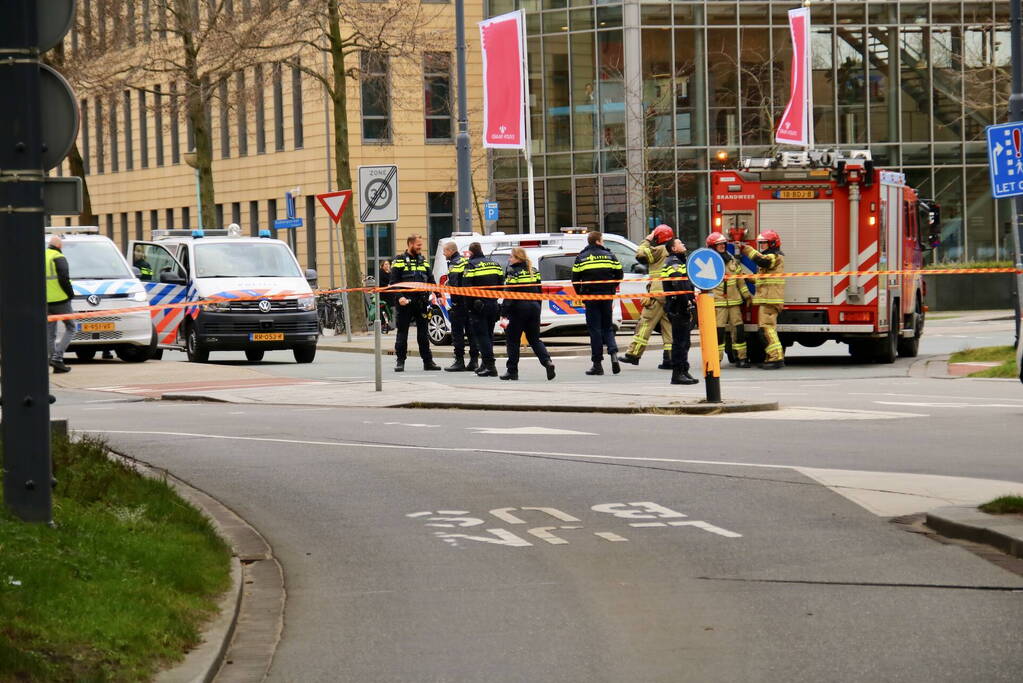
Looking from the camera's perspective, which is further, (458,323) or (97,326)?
(97,326)

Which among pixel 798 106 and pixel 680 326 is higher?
pixel 798 106

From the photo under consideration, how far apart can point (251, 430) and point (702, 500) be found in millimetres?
6516

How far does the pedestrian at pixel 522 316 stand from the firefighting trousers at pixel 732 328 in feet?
8.34

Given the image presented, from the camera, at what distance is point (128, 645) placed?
6.59 metres

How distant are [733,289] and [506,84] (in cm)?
1314

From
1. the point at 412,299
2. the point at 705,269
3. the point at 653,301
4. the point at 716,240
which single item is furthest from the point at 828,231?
the point at 705,269

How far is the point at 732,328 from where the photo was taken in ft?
81.6

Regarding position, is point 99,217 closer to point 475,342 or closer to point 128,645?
point 475,342

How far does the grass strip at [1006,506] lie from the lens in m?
9.98

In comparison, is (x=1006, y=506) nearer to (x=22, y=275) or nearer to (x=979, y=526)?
(x=979, y=526)

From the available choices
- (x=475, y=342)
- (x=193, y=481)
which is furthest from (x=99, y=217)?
(x=193, y=481)

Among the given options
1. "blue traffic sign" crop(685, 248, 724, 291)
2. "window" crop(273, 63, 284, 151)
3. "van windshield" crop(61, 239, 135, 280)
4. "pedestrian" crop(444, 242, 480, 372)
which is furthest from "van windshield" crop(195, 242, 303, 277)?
"window" crop(273, 63, 284, 151)

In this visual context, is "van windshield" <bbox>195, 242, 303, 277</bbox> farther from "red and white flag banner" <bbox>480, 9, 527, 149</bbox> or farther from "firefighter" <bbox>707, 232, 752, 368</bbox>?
"red and white flag banner" <bbox>480, 9, 527, 149</bbox>

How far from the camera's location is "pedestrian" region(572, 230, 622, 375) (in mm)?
24266
